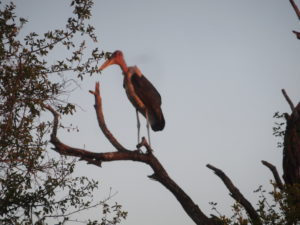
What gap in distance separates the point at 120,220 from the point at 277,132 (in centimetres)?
568

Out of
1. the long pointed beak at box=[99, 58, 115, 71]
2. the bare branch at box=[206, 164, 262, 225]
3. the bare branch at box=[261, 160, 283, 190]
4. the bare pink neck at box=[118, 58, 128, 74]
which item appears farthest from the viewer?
the long pointed beak at box=[99, 58, 115, 71]

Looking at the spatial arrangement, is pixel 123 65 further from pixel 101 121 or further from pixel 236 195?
pixel 236 195

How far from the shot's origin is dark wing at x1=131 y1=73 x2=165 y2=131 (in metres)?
6.96

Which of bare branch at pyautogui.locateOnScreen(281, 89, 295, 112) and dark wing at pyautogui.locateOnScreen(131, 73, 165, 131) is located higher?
dark wing at pyautogui.locateOnScreen(131, 73, 165, 131)

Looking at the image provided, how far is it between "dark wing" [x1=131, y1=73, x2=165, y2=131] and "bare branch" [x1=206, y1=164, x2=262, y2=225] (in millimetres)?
2990

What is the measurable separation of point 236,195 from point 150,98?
3.52 metres

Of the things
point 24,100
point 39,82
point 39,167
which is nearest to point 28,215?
point 39,167

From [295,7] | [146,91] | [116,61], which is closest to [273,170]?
[295,7]

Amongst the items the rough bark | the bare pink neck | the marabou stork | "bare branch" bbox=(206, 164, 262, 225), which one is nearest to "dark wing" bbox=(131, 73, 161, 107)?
the marabou stork

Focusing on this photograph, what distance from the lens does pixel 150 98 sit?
6.97 metres

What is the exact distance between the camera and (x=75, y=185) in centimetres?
604

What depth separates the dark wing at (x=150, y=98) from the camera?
22.8 feet

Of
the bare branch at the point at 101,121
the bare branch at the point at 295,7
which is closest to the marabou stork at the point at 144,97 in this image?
the bare branch at the point at 101,121

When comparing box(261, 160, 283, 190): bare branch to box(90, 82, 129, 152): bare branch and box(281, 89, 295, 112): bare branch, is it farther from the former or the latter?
box(90, 82, 129, 152): bare branch
